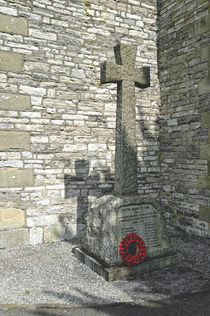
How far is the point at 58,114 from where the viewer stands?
16.4 feet

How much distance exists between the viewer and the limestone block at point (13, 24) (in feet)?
15.2

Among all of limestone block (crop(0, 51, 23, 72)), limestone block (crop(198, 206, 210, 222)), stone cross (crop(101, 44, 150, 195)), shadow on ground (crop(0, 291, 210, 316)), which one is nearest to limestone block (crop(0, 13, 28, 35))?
limestone block (crop(0, 51, 23, 72))

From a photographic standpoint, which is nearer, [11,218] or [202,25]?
[11,218]

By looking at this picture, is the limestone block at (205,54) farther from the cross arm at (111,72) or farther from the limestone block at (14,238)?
the limestone block at (14,238)

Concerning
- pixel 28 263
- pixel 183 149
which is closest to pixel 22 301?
pixel 28 263

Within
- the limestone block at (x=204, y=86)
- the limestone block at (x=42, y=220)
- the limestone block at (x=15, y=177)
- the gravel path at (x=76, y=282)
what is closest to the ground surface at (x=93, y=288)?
the gravel path at (x=76, y=282)

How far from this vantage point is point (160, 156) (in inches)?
232

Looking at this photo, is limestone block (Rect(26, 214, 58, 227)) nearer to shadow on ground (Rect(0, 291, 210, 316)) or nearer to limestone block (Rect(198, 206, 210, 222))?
shadow on ground (Rect(0, 291, 210, 316))

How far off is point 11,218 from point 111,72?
9.35ft

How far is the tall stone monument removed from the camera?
338cm

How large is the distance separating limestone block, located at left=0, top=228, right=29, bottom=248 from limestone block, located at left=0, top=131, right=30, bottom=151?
137 centimetres

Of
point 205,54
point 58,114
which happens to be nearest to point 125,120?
point 58,114

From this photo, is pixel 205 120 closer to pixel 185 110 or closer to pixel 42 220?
pixel 185 110

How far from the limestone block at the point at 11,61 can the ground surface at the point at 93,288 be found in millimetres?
3027
